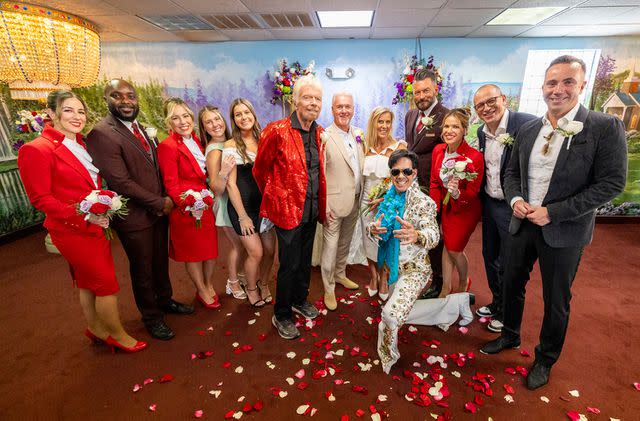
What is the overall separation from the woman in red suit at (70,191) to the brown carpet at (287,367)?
618 mm

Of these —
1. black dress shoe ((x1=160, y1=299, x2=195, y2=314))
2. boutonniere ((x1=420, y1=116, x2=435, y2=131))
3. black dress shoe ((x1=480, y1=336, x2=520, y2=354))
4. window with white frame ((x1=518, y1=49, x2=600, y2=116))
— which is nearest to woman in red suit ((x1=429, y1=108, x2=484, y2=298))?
boutonniere ((x1=420, y1=116, x2=435, y2=131))

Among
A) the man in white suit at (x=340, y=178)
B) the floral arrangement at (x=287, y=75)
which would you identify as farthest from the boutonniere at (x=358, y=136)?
the floral arrangement at (x=287, y=75)

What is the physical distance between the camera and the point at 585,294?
338cm

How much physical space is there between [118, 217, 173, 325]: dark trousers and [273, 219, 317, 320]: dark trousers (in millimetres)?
1090

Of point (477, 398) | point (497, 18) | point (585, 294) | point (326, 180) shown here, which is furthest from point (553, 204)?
point (497, 18)

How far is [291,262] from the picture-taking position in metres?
2.61

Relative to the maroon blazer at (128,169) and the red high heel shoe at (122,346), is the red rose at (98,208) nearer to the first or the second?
the maroon blazer at (128,169)

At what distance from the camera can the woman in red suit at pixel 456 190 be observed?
2568 mm

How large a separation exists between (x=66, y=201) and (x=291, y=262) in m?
1.67

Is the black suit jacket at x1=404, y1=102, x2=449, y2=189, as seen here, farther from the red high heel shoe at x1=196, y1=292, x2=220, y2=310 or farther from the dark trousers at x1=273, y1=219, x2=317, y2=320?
the red high heel shoe at x1=196, y1=292, x2=220, y2=310

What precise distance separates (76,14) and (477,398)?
6.48 meters

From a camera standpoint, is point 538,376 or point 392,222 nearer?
point 538,376

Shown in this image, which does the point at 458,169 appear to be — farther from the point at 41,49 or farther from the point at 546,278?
the point at 41,49

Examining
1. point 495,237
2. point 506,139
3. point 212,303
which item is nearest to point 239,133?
point 212,303
